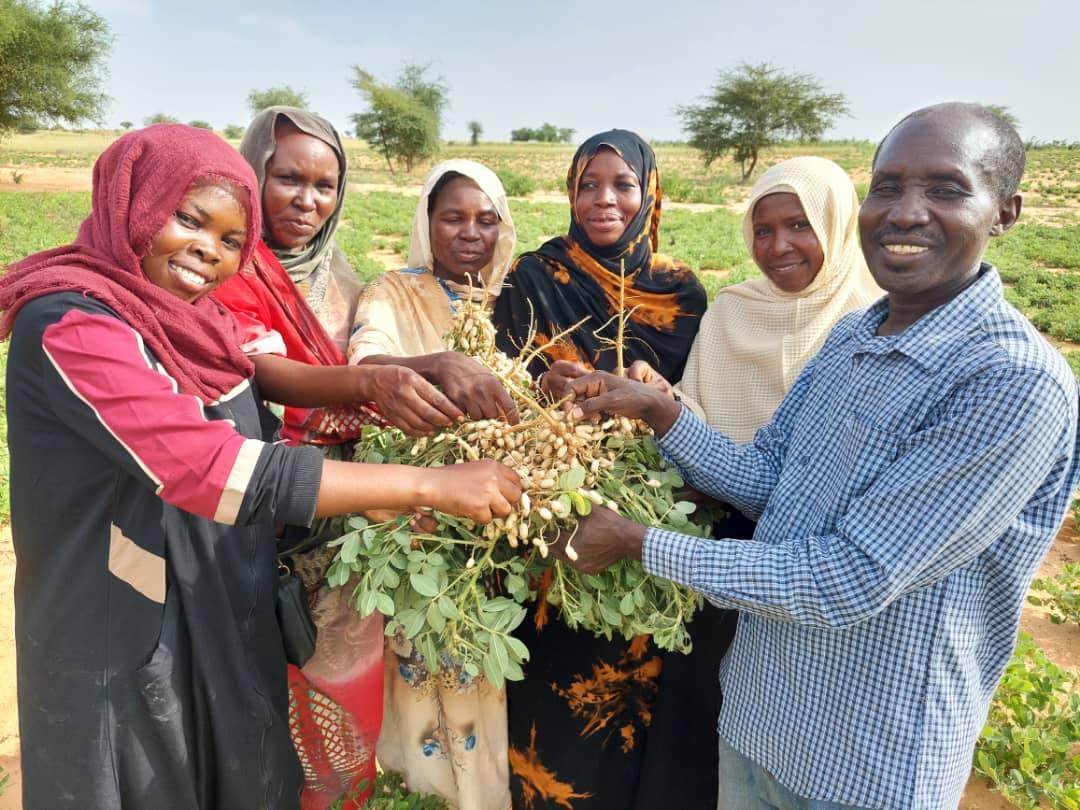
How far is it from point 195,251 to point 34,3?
27.8 meters

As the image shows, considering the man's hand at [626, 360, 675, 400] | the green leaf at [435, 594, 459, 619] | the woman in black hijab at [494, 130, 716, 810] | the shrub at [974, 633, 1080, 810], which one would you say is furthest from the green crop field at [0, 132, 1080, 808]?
the green leaf at [435, 594, 459, 619]

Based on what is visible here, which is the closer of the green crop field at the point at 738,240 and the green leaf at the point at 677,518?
the green leaf at the point at 677,518

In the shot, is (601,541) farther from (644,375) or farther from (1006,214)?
(1006,214)

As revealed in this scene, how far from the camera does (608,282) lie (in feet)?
8.97

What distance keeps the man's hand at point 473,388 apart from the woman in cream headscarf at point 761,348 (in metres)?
0.60

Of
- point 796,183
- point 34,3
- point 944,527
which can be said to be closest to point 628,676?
point 944,527

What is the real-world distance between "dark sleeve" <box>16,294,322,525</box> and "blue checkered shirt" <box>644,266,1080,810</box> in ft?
2.82

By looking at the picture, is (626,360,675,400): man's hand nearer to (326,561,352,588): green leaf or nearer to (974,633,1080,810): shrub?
(326,561,352,588): green leaf

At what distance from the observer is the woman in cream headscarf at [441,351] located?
7.55ft

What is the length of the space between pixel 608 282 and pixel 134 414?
6.01 ft

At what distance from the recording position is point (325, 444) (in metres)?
2.21

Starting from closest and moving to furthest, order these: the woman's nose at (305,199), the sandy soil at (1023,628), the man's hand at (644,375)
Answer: the man's hand at (644,375) < the woman's nose at (305,199) < the sandy soil at (1023,628)

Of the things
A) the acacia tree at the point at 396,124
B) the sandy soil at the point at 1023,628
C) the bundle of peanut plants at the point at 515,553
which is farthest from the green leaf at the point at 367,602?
the acacia tree at the point at 396,124

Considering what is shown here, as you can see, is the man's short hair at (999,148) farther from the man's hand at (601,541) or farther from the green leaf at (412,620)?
the green leaf at (412,620)
